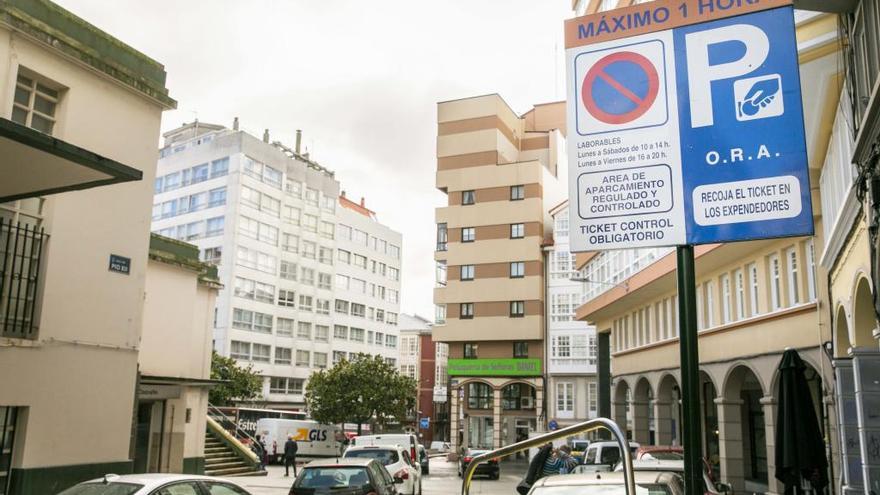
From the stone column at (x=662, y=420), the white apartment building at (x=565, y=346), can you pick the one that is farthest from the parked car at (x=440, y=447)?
the stone column at (x=662, y=420)

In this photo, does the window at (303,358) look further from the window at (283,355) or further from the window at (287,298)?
the window at (287,298)

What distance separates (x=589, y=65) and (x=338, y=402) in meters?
46.8

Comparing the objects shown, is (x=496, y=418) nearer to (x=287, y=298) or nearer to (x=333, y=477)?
(x=287, y=298)

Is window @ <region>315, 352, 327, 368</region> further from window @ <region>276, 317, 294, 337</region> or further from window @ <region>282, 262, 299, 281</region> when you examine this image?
window @ <region>282, 262, 299, 281</region>

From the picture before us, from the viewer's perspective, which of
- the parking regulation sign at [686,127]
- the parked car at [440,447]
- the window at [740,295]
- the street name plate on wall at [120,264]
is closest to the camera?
the parking regulation sign at [686,127]

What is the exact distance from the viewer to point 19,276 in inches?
530

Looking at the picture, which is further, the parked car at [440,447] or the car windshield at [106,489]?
the parked car at [440,447]

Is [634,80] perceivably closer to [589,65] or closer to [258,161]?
[589,65]

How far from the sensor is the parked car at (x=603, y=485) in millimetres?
6957

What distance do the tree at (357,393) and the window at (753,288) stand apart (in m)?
33.2

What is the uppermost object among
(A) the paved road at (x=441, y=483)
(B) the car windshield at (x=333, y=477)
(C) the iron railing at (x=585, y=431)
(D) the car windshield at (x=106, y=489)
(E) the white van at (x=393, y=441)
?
(C) the iron railing at (x=585, y=431)

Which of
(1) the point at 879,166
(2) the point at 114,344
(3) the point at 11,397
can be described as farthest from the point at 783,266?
(3) the point at 11,397

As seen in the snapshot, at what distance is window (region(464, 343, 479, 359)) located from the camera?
55.1 m

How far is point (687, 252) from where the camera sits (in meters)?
5.09
